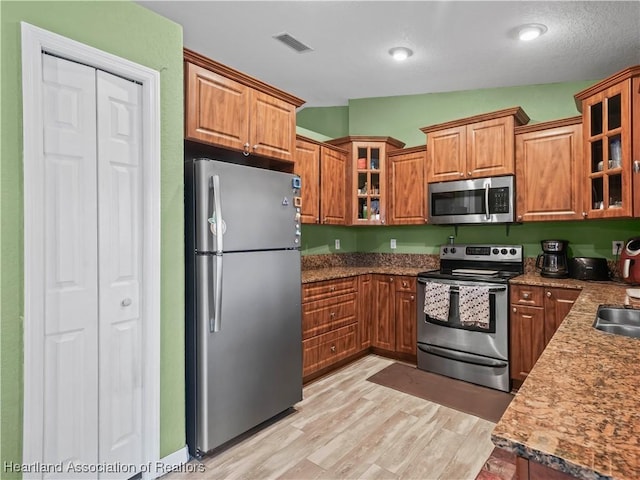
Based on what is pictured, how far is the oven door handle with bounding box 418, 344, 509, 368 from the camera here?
3012 millimetres

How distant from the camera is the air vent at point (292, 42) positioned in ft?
8.91

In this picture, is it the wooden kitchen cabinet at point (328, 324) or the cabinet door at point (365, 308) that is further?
the cabinet door at point (365, 308)

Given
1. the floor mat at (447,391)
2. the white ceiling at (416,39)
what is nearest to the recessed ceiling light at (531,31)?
the white ceiling at (416,39)

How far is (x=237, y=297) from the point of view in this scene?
221cm

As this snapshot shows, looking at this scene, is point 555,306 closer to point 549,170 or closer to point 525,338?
point 525,338

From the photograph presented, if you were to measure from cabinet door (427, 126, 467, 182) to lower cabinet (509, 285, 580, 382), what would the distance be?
1231 mm

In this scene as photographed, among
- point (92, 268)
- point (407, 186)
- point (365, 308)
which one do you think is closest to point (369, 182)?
point (407, 186)

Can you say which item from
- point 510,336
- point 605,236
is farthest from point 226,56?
point 605,236

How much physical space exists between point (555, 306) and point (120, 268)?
9.84 ft

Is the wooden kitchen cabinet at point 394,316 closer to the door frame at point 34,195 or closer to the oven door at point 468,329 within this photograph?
the oven door at point 468,329

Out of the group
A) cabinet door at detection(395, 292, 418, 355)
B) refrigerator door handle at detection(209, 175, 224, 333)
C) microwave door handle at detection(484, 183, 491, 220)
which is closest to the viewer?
refrigerator door handle at detection(209, 175, 224, 333)

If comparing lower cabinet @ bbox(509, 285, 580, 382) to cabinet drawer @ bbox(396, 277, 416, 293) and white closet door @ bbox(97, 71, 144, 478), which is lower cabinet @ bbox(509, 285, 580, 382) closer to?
cabinet drawer @ bbox(396, 277, 416, 293)

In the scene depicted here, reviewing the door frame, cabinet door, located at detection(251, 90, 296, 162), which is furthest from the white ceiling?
the door frame

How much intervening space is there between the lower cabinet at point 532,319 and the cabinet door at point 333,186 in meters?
1.80
